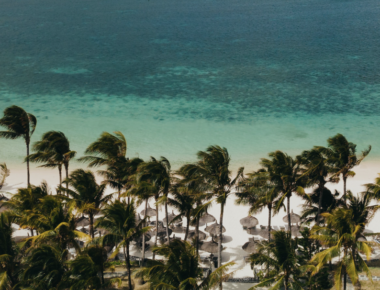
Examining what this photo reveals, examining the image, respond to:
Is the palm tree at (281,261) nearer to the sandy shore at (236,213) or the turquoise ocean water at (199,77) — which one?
the sandy shore at (236,213)

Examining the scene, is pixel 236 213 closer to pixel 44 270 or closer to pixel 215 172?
pixel 215 172

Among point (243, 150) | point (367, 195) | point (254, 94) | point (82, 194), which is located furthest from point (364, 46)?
point (82, 194)

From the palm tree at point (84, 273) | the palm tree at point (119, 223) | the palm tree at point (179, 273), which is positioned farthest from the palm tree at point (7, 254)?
the palm tree at point (179, 273)

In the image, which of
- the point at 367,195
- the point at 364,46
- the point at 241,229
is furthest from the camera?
the point at 364,46

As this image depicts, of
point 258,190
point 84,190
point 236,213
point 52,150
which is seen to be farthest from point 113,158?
point 236,213

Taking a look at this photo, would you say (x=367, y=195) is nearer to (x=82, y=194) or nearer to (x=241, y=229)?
(x=241, y=229)
